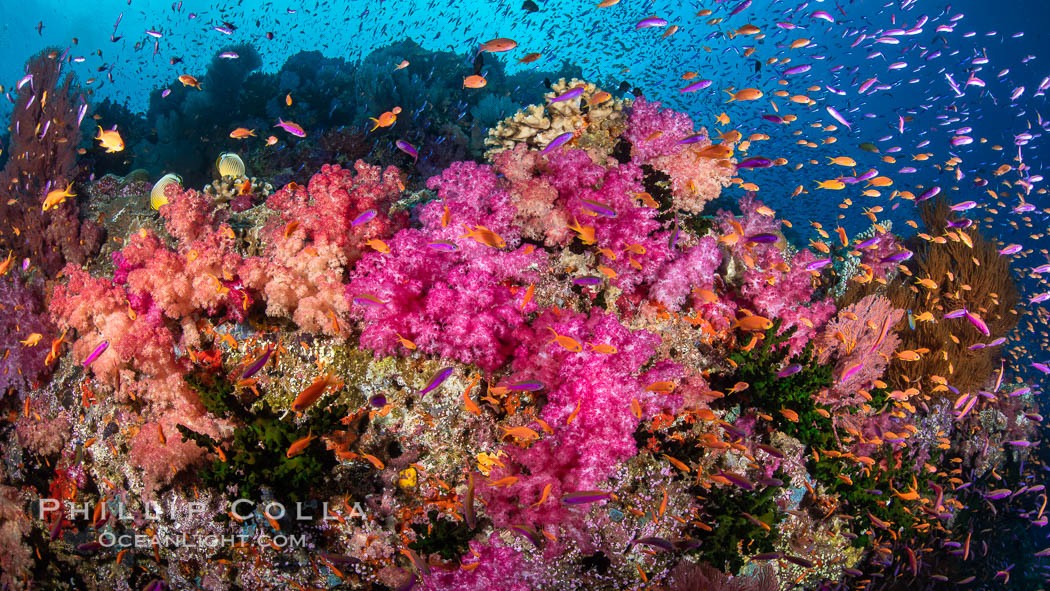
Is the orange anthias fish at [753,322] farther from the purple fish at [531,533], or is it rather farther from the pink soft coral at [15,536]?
the pink soft coral at [15,536]

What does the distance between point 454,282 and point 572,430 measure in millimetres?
1689

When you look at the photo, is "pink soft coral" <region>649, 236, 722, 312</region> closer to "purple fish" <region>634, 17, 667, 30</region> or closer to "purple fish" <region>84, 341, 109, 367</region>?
"purple fish" <region>634, 17, 667, 30</region>

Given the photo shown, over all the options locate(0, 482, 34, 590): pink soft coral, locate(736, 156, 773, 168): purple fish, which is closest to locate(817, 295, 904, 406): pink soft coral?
locate(736, 156, 773, 168): purple fish

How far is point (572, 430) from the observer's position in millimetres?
3660

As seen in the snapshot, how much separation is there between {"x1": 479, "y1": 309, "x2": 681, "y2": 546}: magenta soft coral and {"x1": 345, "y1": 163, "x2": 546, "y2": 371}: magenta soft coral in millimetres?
468

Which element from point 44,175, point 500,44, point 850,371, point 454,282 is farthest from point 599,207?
point 44,175

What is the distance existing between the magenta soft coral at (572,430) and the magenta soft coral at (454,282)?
0.47 metres

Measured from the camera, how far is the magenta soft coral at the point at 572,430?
3586 mm

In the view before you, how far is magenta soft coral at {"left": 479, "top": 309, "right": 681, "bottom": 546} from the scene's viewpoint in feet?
11.8

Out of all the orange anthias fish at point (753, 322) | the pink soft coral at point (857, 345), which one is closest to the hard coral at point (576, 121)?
the orange anthias fish at point (753, 322)

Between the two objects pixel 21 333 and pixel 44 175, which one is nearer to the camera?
pixel 21 333

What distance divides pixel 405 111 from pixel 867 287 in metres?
10.8

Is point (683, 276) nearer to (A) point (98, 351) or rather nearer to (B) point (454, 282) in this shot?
(B) point (454, 282)

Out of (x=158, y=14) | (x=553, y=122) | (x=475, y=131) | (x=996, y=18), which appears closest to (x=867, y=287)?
(x=553, y=122)
